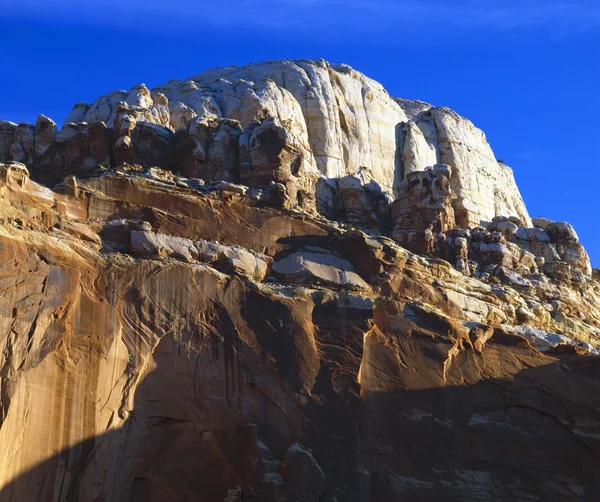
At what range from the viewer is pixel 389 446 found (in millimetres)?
33719

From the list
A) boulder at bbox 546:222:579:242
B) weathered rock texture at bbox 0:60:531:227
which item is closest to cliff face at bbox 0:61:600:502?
weathered rock texture at bbox 0:60:531:227

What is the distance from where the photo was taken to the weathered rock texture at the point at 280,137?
43.9 m

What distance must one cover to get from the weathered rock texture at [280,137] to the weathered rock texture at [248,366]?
18.0 ft

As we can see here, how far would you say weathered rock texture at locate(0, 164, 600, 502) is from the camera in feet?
100

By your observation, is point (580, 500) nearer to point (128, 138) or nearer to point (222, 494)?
point (222, 494)

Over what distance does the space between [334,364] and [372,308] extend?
9.18ft

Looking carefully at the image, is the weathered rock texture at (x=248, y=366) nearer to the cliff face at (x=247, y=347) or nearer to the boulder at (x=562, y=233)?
the cliff face at (x=247, y=347)

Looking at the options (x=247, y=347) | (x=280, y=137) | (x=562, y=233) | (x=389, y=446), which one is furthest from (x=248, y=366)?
(x=562, y=233)

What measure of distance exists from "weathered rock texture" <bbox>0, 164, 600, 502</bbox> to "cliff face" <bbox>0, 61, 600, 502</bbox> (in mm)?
67

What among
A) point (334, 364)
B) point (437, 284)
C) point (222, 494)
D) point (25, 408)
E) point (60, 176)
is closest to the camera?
point (25, 408)

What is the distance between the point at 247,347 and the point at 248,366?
2.17 feet

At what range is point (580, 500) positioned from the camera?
34531mm

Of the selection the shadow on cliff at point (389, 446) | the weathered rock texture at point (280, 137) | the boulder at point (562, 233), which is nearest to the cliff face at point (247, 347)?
the shadow on cliff at point (389, 446)

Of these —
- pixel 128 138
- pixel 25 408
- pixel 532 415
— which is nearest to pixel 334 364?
pixel 532 415
